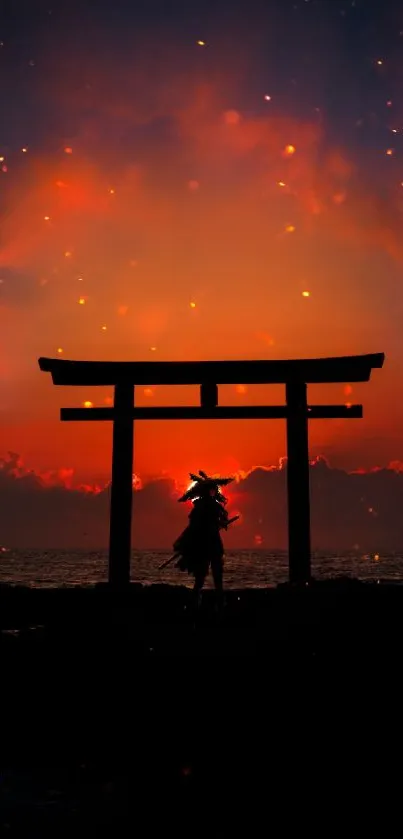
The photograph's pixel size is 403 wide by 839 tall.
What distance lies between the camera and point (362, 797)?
3.50 meters

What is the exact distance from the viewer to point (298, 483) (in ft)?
35.7

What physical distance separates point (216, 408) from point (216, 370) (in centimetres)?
65

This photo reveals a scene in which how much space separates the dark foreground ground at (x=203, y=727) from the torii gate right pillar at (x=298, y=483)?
233 cm

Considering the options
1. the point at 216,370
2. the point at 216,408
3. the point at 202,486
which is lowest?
the point at 202,486

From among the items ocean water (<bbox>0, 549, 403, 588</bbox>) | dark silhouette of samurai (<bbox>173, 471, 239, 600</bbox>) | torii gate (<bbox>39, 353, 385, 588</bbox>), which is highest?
torii gate (<bbox>39, 353, 385, 588</bbox>)

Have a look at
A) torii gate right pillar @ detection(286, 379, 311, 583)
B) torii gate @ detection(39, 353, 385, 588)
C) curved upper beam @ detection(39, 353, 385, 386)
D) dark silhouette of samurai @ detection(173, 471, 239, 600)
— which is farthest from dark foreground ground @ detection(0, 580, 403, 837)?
curved upper beam @ detection(39, 353, 385, 386)

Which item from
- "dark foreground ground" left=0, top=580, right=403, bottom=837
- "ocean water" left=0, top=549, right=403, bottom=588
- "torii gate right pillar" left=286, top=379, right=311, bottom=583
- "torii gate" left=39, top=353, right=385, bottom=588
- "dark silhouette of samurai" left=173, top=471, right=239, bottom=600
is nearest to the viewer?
"dark foreground ground" left=0, top=580, right=403, bottom=837

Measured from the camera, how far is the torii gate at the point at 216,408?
10.9 m

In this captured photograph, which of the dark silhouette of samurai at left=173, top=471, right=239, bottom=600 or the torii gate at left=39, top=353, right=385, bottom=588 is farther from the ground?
the torii gate at left=39, top=353, right=385, bottom=588

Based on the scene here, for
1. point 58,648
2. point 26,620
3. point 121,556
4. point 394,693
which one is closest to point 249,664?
point 394,693

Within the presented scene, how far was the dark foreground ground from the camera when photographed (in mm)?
3359

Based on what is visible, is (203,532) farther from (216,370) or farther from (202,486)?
(216,370)

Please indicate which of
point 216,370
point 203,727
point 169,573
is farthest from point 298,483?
point 169,573

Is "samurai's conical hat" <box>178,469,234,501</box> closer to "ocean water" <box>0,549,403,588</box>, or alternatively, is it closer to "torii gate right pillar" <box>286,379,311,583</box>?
"torii gate right pillar" <box>286,379,311,583</box>
